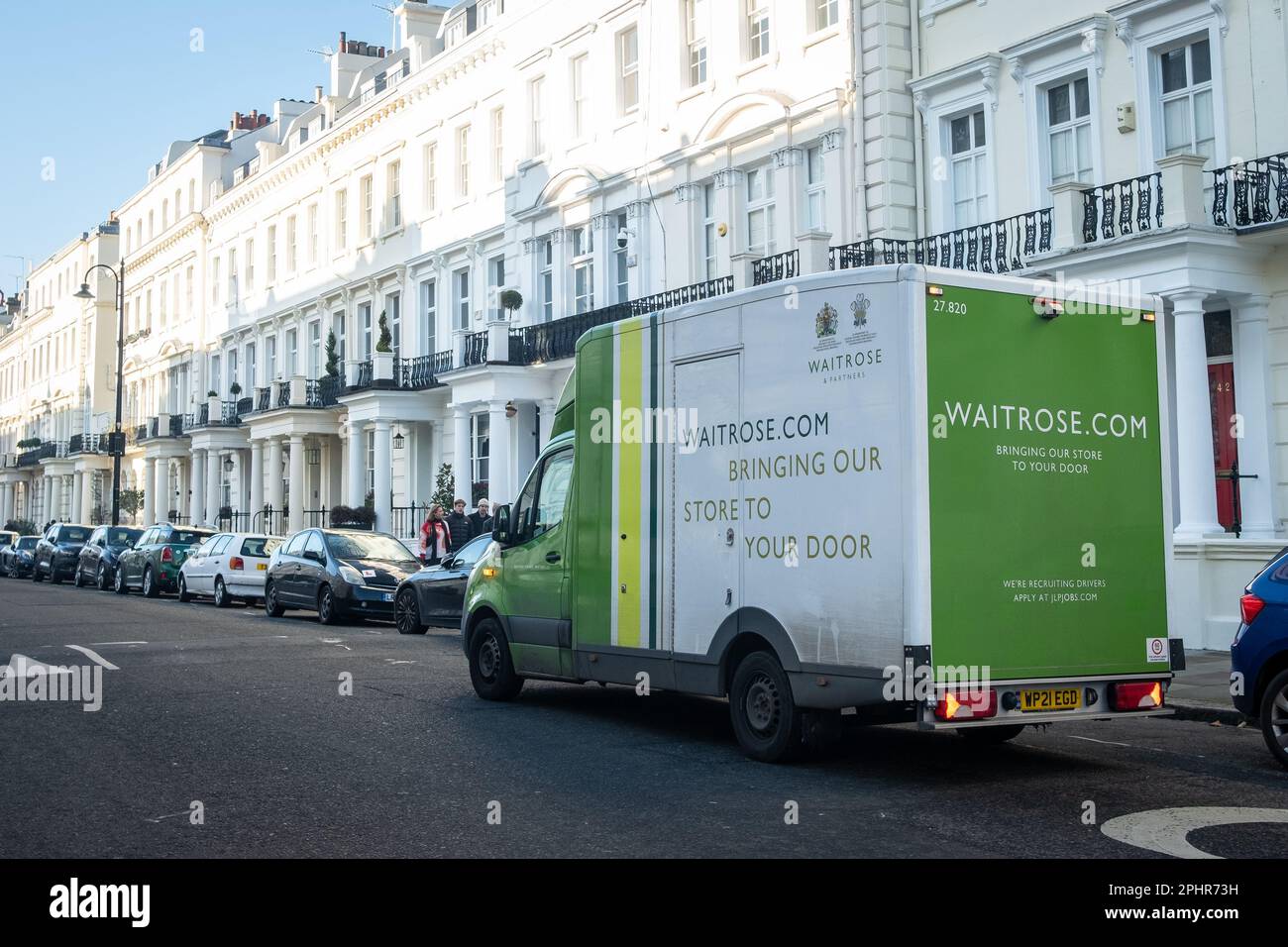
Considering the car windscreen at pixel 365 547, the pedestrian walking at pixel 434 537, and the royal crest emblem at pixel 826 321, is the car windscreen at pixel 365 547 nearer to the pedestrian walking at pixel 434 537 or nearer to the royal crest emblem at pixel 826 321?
the pedestrian walking at pixel 434 537

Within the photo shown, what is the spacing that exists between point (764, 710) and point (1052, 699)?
6.21 ft

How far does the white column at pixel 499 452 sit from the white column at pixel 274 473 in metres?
15.4

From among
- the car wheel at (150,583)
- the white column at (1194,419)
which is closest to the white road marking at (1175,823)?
the white column at (1194,419)

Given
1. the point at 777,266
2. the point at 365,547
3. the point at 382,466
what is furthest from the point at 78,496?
the point at 777,266

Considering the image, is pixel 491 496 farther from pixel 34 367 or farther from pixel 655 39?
pixel 34 367

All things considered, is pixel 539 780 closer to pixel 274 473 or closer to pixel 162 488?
pixel 274 473

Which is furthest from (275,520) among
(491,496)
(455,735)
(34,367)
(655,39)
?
(34,367)

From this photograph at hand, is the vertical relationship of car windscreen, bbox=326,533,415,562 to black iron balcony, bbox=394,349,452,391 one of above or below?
below

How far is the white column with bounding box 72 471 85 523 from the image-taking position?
7312 centimetres

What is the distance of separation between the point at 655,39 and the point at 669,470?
2044 centimetres

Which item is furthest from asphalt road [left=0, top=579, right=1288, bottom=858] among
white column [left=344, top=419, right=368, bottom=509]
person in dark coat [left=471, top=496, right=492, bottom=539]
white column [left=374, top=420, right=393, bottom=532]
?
white column [left=344, top=419, right=368, bottom=509]

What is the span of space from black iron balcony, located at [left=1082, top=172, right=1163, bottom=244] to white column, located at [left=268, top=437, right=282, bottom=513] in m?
31.5

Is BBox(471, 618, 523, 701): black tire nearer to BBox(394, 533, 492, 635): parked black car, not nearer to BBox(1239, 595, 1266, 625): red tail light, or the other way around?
BBox(1239, 595, 1266, 625): red tail light

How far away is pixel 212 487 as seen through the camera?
52.3m
